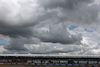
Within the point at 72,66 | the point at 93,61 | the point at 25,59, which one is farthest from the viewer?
the point at 93,61

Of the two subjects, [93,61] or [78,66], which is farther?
[93,61]

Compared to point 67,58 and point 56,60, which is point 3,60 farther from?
point 67,58

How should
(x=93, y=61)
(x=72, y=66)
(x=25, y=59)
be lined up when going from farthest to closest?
1. (x=93, y=61)
2. (x=25, y=59)
3. (x=72, y=66)

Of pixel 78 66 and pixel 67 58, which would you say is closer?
pixel 78 66

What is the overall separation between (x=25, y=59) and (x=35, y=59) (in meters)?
9.65

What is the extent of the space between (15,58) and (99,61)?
83409mm

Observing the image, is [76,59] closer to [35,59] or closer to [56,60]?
[56,60]

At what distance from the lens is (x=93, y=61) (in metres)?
99.5

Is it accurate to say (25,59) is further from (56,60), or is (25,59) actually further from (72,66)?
(72,66)

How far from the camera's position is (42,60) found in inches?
3693

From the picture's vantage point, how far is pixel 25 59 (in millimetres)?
93062

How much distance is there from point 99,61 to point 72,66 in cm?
4116

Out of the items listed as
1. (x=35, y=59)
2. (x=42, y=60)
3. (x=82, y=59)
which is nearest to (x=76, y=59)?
(x=82, y=59)

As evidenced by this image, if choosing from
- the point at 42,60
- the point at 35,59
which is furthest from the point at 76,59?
the point at 35,59
